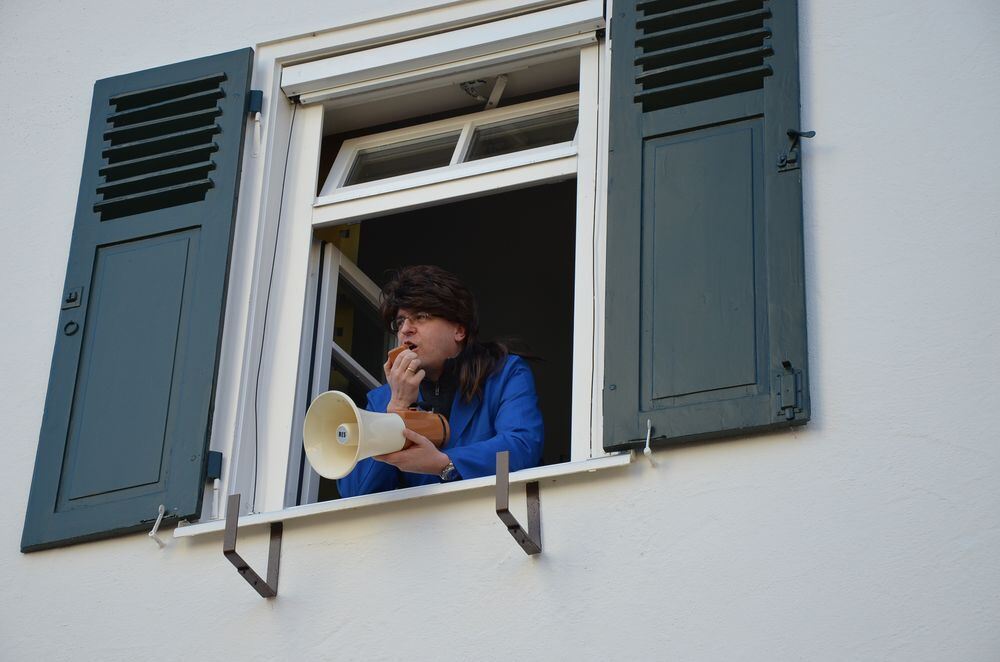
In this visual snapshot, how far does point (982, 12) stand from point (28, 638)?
129 inches

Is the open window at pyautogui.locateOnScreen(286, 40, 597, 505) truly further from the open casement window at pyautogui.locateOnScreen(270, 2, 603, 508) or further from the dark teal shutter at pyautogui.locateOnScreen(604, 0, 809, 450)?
the dark teal shutter at pyautogui.locateOnScreen(604, 0, 809, 450)

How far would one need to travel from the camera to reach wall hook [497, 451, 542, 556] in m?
4.10

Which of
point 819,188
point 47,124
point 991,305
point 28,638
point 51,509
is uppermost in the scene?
point 47,124

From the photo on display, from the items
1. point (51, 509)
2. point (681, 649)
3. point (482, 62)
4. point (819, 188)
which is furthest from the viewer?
point (482, 62)

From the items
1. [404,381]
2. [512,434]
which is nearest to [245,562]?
[404,381]

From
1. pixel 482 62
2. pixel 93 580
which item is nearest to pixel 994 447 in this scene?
pixel 482 62

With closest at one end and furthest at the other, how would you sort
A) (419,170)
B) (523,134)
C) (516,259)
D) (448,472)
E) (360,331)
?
1. (448,472)
2. (523,134)
3. (419,170)
4. (360,331)
5. (516,259)

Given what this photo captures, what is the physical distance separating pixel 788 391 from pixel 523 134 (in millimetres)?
1639

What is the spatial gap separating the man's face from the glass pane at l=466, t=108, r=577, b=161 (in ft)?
1.87

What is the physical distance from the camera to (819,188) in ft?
14.7

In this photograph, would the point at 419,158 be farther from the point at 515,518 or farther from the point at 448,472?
the point at 515,518

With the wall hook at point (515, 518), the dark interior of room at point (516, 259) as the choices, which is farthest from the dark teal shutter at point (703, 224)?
the dark interior of room at point (516, 259)

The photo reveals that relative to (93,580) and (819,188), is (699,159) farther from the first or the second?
(93,580)

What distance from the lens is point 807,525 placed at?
402 cm
